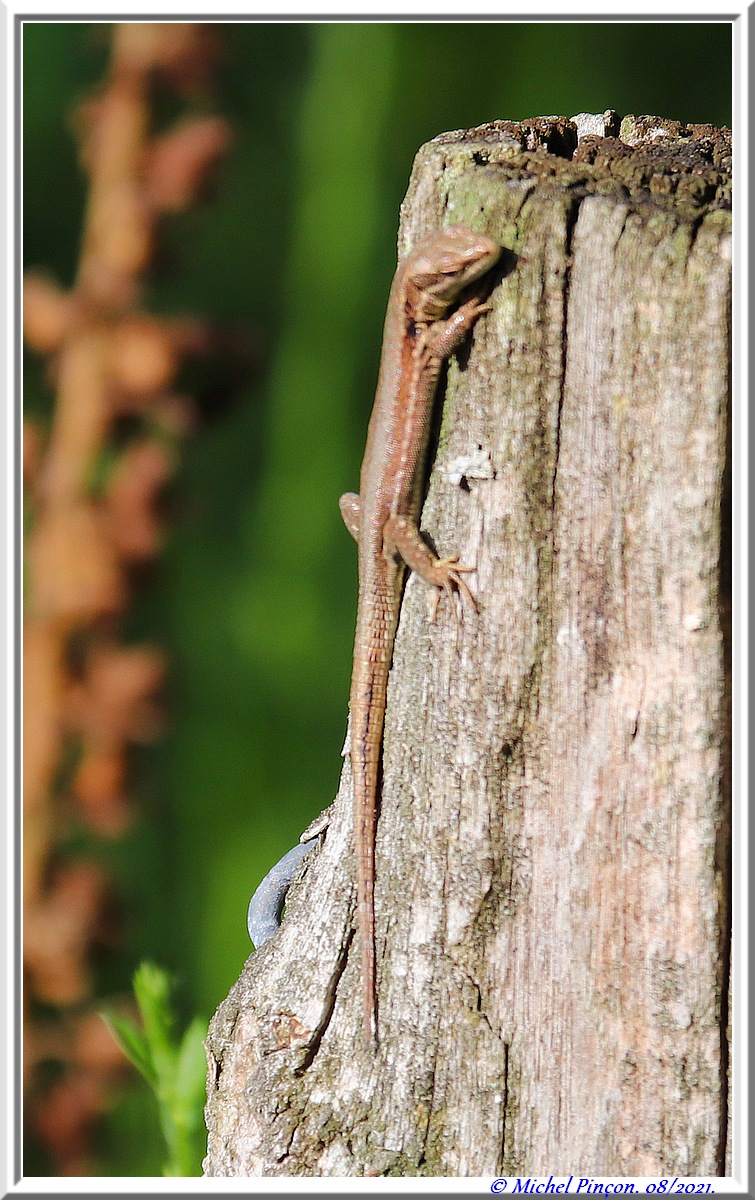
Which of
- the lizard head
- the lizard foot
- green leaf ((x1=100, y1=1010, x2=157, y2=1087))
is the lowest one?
green leaf ((x1=100, y1=1010, x2=157, y2=1087))

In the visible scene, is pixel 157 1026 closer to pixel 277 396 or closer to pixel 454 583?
pixel 454 583

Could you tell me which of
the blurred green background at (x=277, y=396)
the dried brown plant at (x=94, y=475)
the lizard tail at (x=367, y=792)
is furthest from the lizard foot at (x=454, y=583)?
the blurred green background at (x=277, y=396)

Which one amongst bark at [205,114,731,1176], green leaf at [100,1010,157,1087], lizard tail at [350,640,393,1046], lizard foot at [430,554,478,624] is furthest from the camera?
green leaf at [100,1010,157,1087]

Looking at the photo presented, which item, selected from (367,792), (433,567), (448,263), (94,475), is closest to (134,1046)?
(367,792)

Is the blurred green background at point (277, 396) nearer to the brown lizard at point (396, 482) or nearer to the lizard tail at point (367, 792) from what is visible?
the brown lizard at point (396, 482)

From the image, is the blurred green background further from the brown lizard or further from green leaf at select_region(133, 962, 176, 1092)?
the brown lizard

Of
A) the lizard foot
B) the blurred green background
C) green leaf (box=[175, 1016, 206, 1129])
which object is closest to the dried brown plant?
green leaf (box=[175, 1016, 206, 1129])
